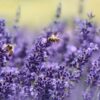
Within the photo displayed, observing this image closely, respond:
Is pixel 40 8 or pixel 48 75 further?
pixel 40 8

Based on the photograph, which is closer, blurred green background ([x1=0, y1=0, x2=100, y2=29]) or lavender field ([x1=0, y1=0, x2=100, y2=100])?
lavender field ([x1=0, y1=0, x2=100, y2=100])

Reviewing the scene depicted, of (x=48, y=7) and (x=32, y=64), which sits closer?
(x=32, y=64)

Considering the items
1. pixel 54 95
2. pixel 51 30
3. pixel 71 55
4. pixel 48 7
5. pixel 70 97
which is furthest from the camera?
pixel 48 7

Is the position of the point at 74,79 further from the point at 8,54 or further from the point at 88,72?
the point at 8,54

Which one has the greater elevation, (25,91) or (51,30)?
(51,30)

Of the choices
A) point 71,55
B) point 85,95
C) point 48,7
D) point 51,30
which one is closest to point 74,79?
point 85,95

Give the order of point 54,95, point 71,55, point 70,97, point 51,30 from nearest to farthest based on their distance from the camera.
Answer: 1. point 54,95
2. point 70,97
3. point 71,55
4. point 51,30

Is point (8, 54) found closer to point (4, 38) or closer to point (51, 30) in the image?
point (4, 38)

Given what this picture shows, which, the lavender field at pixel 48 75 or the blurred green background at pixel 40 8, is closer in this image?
the lavender field at pixel 48 75

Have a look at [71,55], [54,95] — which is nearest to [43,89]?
[54,95]
